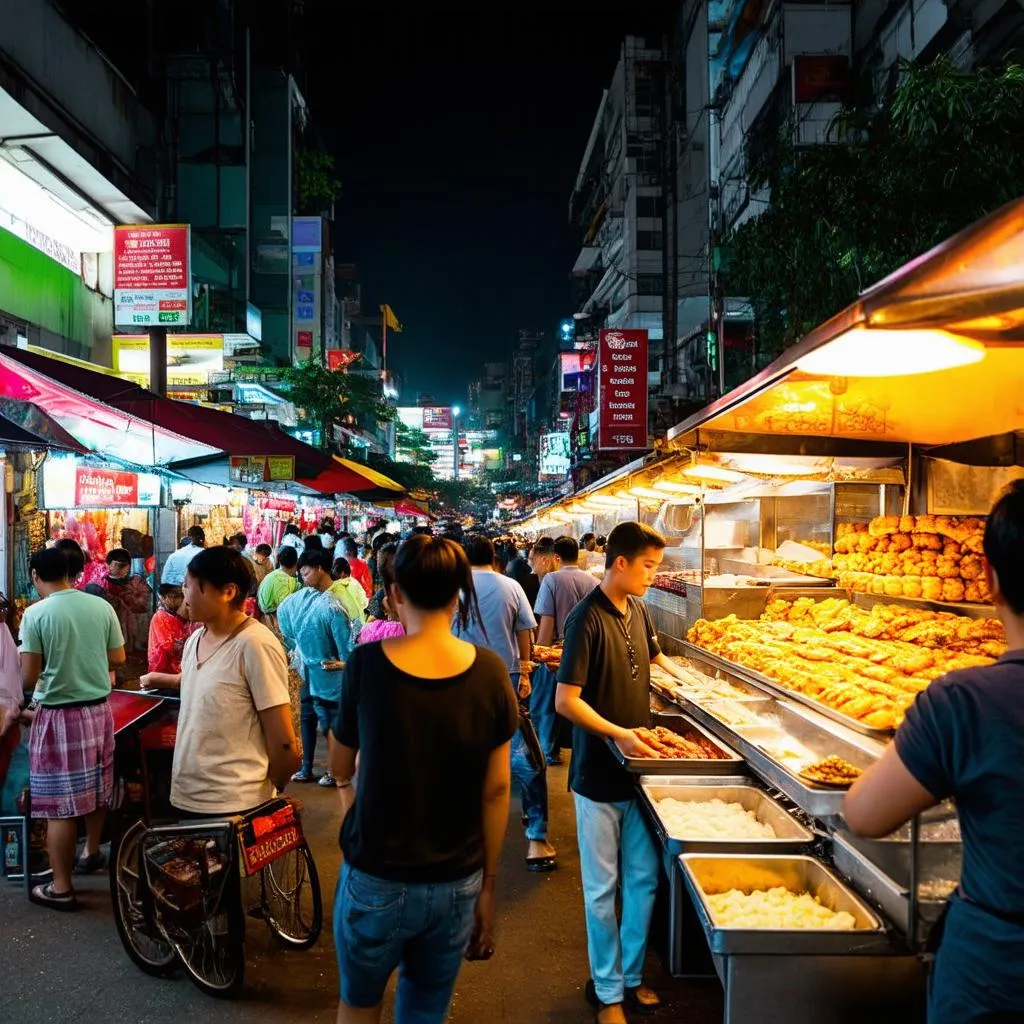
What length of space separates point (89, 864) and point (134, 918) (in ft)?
4.69

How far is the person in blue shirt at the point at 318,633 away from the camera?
282 inches

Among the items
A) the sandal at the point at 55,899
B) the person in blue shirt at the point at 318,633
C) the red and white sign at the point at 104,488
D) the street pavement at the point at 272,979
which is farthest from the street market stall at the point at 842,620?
the red and white sign at the point at 104,488

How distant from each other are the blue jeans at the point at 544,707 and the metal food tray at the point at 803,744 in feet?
7.41

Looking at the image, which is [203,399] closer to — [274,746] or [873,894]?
[274,746]

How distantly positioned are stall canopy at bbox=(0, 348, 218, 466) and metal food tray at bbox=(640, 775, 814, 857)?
16.5 ft

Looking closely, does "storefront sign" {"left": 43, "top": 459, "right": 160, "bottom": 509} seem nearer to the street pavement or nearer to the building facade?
the street pavement

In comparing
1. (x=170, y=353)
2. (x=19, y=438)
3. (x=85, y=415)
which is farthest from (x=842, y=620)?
(x=170, y=353)

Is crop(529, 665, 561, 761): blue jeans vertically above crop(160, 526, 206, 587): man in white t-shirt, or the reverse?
crop(160, 526, 206, 587): man in white t-shirt

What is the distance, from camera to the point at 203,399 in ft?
70.3

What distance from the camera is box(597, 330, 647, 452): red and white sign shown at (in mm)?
22438

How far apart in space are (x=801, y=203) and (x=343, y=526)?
28.8 m

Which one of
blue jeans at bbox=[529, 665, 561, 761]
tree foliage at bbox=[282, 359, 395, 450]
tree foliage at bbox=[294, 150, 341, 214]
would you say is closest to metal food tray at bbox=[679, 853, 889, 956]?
blue jeans at bbox=[529, 665, 561, 761]

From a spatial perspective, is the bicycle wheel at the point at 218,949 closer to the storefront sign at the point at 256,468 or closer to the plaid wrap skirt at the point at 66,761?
the plaid wrap skirt at the point at 66,761

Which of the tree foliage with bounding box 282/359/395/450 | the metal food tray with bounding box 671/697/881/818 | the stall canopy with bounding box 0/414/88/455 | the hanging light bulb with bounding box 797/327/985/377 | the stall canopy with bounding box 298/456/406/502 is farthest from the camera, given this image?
the tree foliage with bounding box 282/359/395/450
